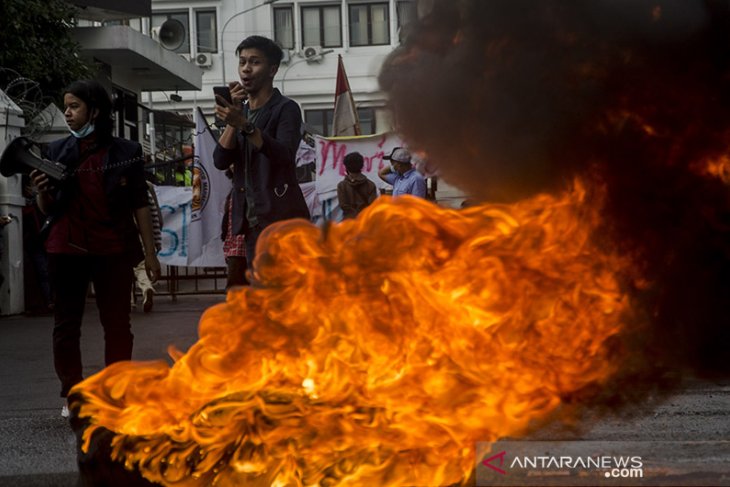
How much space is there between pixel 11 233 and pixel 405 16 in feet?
35.5

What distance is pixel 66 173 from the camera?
6.18m

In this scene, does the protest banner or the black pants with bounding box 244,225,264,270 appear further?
the protest banner

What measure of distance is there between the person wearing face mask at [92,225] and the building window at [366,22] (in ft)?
128

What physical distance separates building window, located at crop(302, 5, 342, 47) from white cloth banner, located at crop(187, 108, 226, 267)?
3107 cm

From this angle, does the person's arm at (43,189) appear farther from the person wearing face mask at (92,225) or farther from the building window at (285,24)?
the building window at (285,24)

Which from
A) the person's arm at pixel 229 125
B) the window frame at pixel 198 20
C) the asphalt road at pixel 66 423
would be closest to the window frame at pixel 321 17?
the window frame at pixel 198 20

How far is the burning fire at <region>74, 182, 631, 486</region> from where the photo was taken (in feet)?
12.3

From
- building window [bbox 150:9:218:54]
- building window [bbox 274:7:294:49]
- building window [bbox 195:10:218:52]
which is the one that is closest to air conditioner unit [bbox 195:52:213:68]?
building window [bbox 150:9:218:54]

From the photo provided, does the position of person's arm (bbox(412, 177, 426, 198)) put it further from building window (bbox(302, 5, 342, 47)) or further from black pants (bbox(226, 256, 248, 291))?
building window (bbox(302, 5, 342, 47))

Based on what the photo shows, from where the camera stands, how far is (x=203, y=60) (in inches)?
1706

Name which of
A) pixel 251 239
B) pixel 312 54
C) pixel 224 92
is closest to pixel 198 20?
pixel 312 54

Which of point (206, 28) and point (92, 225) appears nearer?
point (92, 225)

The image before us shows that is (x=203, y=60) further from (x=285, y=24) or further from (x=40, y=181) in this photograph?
(x=40, y=181)

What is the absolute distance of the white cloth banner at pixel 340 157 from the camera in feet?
48.5
